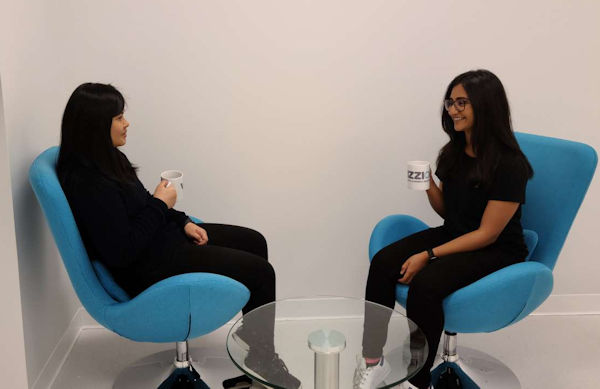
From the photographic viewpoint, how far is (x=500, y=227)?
2.48 metres

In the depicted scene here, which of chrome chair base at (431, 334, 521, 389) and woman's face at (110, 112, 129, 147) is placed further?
chrome chair base at (431, 334, 521, 389)

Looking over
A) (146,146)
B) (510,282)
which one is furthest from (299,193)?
(510,282)

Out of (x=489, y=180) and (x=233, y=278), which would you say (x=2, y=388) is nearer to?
(x=233, y=278)

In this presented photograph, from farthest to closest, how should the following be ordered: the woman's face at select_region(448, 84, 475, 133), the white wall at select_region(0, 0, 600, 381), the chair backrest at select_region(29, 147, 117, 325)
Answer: the white wall at select_region(0, 0, 600, 381), the woman's face at select_region(448, 84, 475, 133), the chair backrest at select_region(29, 147, 117, 325)

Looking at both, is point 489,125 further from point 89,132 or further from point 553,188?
point 89,132

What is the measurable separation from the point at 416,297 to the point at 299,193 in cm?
100

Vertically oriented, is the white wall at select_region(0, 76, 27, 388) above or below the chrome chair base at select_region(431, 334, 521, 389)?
above

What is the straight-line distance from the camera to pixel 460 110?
8.35ft

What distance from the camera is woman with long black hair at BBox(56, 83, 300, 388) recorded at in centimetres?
227

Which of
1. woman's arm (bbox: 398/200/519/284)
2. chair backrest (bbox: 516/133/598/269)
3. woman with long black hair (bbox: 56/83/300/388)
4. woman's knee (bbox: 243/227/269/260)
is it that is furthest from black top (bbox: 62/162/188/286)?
chair backrest (bbox: 516/133/598/269)

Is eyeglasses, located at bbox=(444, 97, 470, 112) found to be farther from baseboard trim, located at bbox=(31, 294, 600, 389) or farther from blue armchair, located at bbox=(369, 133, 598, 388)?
baseboard trim, located at bbox=(31, 294, 600, 389)

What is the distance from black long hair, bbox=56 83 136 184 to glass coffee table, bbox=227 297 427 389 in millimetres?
753

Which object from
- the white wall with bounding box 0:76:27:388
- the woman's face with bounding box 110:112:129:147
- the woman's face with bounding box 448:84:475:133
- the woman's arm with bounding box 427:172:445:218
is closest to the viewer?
the white wall with bounding box 0:76:27:388

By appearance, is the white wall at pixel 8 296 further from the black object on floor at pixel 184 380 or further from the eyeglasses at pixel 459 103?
the eyeglasses at pixel 459 103
